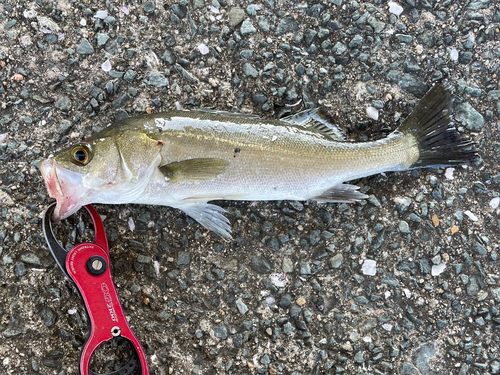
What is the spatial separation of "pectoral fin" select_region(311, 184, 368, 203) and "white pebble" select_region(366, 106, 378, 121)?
657 millimetres

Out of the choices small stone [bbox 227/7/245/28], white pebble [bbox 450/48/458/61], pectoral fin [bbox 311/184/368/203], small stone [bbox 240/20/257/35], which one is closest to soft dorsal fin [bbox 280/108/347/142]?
pectoral fin [bbox 311/184/368/203]

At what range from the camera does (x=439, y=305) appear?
10.7 feet

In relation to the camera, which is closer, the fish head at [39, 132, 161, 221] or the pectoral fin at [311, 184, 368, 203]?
the fish head at [39, 132, 161, 221]

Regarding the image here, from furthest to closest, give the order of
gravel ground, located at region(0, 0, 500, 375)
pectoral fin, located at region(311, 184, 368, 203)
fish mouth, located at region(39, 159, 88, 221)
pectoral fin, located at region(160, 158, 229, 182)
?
1. gravel ground, located at region(0, 0, 500, 375)
2. pectoral fin, located at region(311, 184, 368, 203)
3. pectoral fin, located at region(160, 158, 229, 182)
4. fish mouth, located at region(39, 159, 88, 221)

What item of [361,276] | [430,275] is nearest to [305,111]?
[361,276]

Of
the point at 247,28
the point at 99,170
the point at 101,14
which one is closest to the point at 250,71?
the point at 247,28

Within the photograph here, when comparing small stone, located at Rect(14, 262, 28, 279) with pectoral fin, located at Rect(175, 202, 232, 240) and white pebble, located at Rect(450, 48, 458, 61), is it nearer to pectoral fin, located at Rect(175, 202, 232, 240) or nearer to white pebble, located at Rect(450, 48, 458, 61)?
pectoral fin, located at Rect(175, 202, 232, 240)

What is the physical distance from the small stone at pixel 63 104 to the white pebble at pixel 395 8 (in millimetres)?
2698

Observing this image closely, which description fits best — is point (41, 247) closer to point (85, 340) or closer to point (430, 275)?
point (85, 340)

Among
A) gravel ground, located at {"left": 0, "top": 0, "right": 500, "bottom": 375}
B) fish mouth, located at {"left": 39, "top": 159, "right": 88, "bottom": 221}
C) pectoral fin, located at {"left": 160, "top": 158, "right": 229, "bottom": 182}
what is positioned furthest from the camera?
gravel ground, located at {"left": 0, "top": 0, "right": 500, "bottom": 375}

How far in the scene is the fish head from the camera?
2686 millimetres

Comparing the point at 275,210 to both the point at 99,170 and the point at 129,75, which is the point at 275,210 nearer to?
the point at 99,170

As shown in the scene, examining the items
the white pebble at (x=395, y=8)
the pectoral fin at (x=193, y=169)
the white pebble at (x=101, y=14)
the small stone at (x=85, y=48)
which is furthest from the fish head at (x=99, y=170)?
the white pebble at (x=395, y=8)

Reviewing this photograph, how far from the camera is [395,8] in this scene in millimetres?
3375
